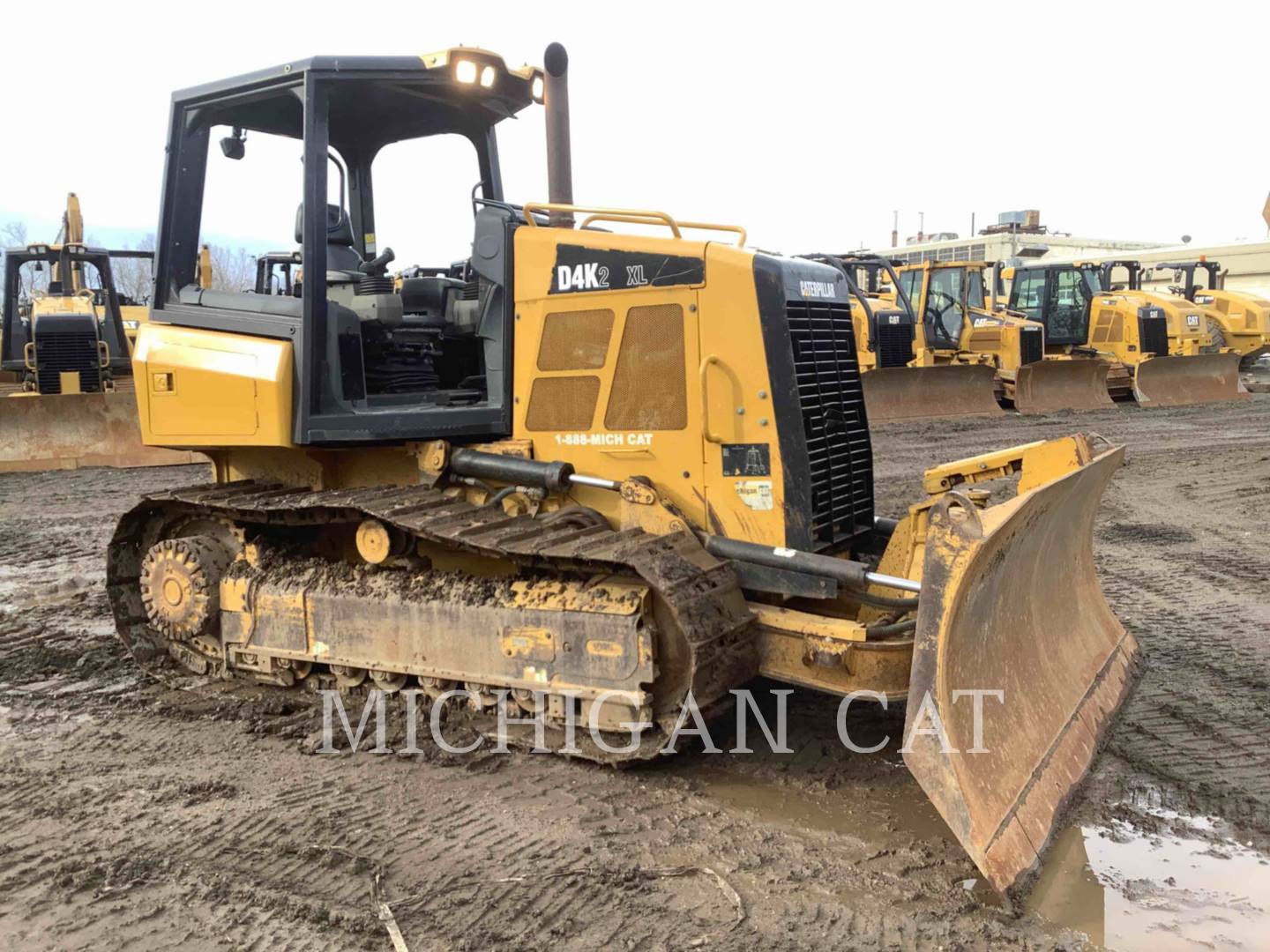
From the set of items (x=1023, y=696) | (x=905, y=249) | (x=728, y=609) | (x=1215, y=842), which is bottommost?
(x=1215, y=842)

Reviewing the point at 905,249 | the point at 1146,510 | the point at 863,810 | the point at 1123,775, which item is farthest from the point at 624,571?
the point at 905,249

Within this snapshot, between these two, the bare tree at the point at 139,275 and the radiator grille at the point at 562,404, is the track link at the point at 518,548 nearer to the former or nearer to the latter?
the radiator grille at the point at 562,404

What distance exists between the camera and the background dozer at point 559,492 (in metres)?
4.01

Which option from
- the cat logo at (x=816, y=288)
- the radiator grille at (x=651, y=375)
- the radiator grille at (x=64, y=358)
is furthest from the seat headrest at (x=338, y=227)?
the radiator grille at (x=64, y=358)

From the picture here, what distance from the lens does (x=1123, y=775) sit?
417 cm

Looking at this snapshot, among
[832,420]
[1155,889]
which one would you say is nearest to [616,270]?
[832,420]

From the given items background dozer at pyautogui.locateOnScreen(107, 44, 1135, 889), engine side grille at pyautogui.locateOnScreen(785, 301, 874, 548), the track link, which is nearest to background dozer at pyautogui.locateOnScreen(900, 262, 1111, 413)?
background dozer at pyautogui.locateOnScreen(107, 44, 1135, 889)

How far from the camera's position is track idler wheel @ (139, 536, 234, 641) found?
5184 mm

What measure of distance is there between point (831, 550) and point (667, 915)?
76.6 inches

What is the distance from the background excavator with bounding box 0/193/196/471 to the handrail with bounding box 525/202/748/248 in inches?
379

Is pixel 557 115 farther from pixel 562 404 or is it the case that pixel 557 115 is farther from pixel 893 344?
pixel 893 344

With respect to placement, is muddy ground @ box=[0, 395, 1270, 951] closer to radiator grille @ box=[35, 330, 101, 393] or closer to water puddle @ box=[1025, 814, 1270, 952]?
water puddle @ box=[1025, 814, 1270, 952]

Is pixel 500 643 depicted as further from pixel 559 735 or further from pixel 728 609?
pixel 728 609

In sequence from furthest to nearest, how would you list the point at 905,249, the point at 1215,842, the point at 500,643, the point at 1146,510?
the point at 905,249 < the point at 1146,510 < the point at 500,643 < the point at 1215,842
